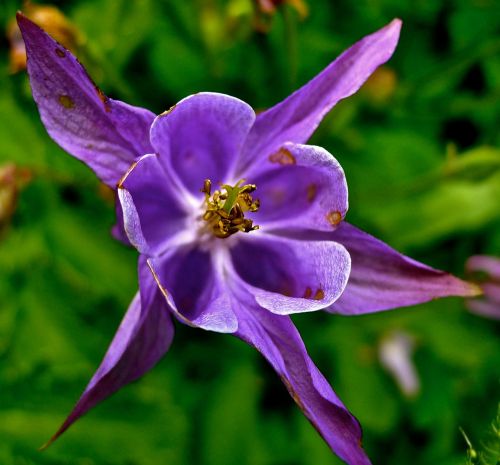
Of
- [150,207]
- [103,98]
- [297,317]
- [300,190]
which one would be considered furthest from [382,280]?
[297,317]

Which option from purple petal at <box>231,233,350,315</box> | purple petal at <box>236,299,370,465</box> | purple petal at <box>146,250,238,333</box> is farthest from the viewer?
purple petal at <box>146,250,238,333</box>

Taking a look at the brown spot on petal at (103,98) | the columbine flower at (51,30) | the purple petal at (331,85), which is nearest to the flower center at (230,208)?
the purple petal at (331,85)

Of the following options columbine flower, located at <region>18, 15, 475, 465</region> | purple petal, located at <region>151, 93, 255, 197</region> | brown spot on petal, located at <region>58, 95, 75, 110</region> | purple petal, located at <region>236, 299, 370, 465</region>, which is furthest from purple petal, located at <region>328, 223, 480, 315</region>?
brown spot on petal, located at <region>58, 95, 75, 110</region>

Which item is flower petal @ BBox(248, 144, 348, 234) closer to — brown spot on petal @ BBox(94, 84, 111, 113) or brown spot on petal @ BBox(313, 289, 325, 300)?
brown spot on petal @ BBox(313, 289, 325, 300)

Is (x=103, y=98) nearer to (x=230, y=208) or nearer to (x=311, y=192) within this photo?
(x=230, y=208)

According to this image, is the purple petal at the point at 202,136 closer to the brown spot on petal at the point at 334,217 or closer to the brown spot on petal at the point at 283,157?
the brown spot on petal at the point at 283,157

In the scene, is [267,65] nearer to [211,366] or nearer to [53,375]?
[211,366]
